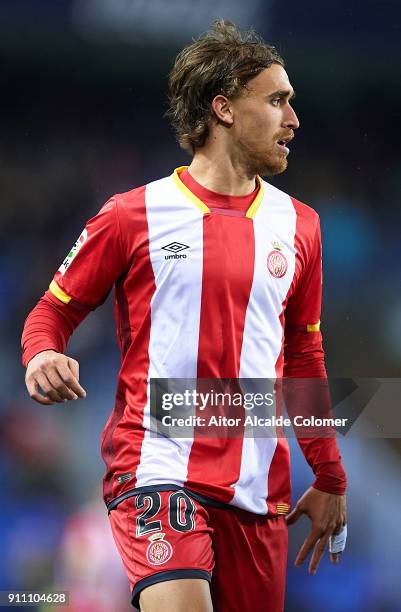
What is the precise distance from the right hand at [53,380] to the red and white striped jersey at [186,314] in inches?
12.1

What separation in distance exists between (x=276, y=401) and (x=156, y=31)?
231 cm

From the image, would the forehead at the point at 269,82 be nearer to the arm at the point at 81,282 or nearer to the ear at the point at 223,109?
the ear at the point at 223,109

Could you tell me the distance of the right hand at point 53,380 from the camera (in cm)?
223

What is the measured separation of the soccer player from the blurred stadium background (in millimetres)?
1541

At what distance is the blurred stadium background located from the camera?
14.2 feet

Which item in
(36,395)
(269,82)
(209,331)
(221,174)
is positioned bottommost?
(36,395)

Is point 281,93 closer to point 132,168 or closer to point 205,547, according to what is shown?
point 205,547

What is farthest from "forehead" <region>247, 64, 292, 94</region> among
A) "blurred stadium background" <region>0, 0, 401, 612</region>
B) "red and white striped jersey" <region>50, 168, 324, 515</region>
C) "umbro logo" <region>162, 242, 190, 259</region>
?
"blurred stadium background" <region>0, 0, 401, 612</region>

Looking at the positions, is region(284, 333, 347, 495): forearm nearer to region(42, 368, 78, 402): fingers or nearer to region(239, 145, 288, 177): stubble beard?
region(239, 145, 288, 177): stubble beard

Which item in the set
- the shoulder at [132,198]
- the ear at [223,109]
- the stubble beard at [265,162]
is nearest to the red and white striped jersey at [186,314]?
the shoulder at [132,198]

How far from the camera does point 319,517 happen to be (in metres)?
2.78

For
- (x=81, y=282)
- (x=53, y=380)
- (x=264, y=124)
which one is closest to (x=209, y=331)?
(x=81, y=282)

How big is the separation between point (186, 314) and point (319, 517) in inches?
28.0

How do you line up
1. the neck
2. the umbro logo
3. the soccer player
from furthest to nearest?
the neck → the umbro logo → the soccer player
